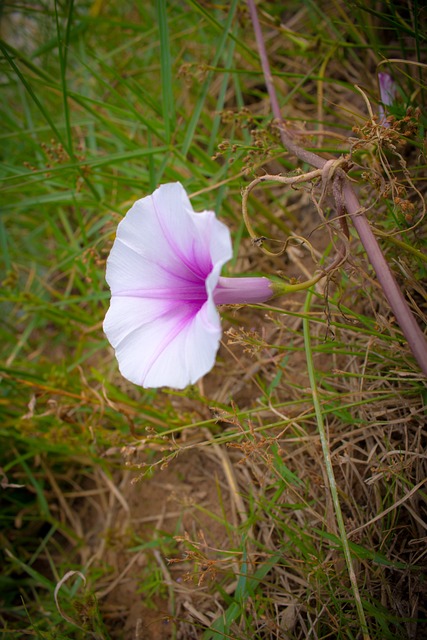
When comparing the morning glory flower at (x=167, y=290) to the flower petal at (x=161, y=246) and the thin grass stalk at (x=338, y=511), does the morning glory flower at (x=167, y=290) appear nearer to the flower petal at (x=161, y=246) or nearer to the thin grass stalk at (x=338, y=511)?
the flower petal at (x=161, y=246)

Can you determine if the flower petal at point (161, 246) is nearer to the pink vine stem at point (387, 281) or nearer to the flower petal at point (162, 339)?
the flower petal at point (162, 339)

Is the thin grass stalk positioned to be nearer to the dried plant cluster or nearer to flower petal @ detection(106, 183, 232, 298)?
the dried plant cluster

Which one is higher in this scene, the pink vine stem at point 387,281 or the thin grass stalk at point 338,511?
the pink vine stem at point 387,281

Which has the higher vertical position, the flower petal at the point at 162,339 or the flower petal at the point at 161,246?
the flower petal at the point at 161,246

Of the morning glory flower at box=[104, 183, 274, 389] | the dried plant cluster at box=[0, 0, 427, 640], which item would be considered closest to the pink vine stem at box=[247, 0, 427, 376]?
the dried plant cluster at box=[0, 0, 427, 640]

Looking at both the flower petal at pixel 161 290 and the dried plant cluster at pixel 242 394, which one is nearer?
the flower petal at pixel 161 290

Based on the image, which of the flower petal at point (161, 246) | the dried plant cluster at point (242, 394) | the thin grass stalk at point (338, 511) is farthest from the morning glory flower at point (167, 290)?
the thin grass stalk at point (338, 511)

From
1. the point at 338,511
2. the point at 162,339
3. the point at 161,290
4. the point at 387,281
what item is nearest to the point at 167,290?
the point at 161,290

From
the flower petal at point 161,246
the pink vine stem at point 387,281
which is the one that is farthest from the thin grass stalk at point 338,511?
the flower petal at point 161,246
